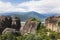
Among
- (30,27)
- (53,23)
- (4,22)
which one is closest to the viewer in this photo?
(53,23)

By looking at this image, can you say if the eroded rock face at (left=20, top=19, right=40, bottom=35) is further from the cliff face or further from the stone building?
the cliff face

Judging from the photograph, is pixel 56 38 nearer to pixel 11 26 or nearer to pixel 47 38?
pixel 47 38

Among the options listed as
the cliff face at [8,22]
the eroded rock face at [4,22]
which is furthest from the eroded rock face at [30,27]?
the eroded rock face at [4,22]

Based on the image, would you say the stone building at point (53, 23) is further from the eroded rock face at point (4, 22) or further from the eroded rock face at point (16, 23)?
the eroded rock face at point (4, 22)

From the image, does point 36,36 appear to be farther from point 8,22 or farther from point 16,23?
point 16,23

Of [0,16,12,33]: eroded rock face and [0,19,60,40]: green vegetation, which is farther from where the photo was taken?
[0,16,12,33]: eroded rock face

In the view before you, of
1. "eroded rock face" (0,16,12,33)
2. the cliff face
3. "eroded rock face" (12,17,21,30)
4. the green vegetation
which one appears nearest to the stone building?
the green vegetation

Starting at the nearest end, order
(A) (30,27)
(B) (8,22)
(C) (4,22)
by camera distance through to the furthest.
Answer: (A) (30,27) < (C) (4,22) < (B) (8,22)

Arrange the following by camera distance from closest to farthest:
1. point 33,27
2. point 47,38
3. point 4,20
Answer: point 47,38
point 33,27
point 4,20

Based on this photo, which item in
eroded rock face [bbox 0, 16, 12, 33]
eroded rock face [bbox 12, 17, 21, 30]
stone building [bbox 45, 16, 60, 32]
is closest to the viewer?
stone building [bbox 45, 16, 60, 32]

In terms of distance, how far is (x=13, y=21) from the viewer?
27.9m

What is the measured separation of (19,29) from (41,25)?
2.93 metres

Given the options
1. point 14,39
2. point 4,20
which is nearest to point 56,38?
point 14,39

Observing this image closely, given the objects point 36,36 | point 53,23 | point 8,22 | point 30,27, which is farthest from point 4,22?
point 36,36
